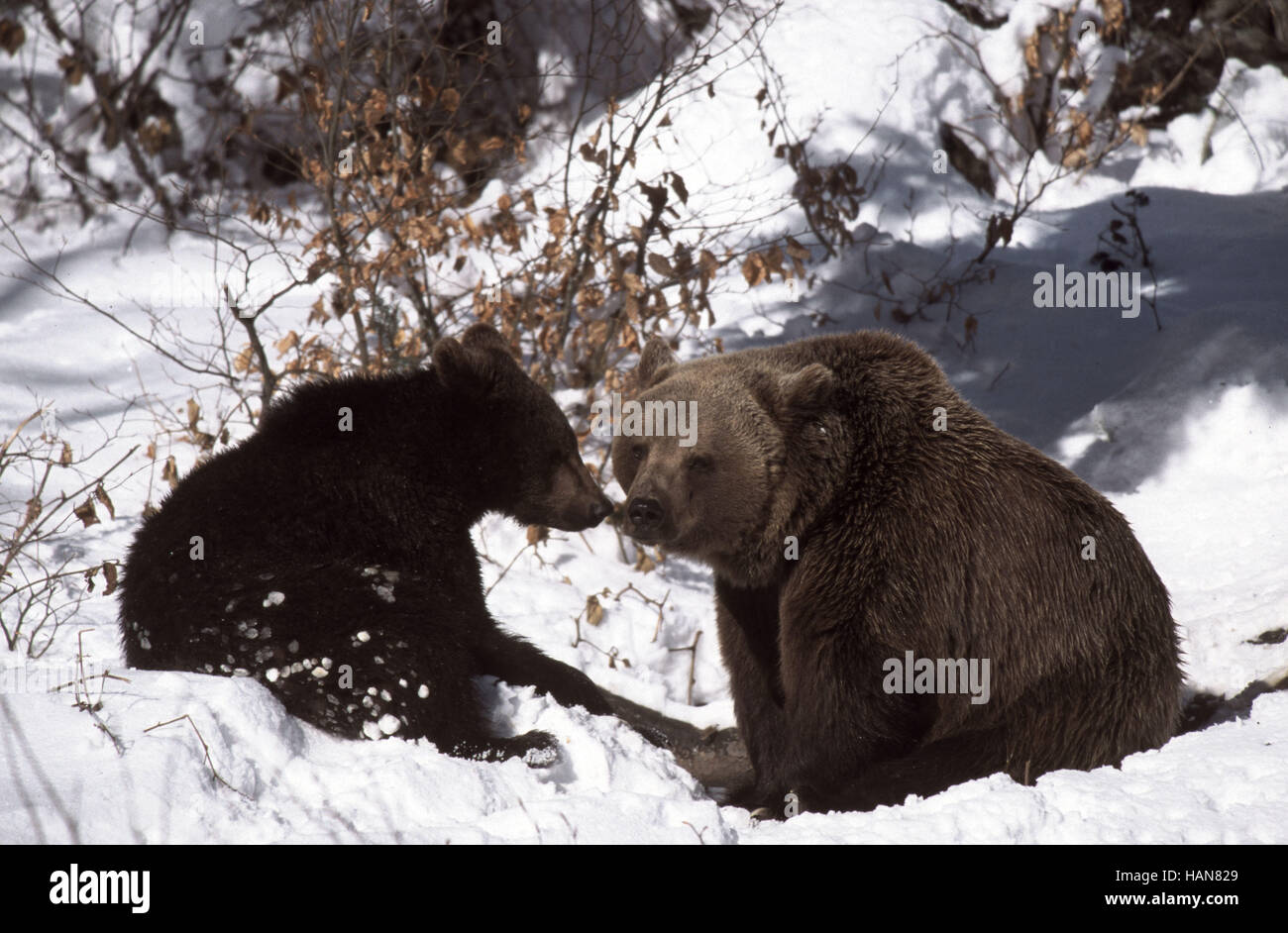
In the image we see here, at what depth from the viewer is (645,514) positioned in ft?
14.7

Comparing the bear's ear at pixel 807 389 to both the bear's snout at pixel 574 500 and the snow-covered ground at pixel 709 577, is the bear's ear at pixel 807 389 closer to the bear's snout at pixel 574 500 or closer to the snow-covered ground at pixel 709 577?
the bear's snout at pixel 574 500

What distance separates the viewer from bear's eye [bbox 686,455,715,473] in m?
4.62

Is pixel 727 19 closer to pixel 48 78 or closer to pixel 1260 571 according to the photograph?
pixel 48 78

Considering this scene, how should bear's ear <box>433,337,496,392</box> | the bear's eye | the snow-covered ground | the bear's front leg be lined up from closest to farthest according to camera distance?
the snow-covered ground, the bear's eye, the bear's front leg, bear's ear <box>433,337,496,392</box>

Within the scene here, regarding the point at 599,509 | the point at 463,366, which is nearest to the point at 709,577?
the point at 599,509

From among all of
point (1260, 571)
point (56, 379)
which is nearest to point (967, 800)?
point (1260, 571)

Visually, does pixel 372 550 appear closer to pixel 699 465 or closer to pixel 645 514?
pixel 645 514

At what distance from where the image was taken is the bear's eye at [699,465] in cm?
462

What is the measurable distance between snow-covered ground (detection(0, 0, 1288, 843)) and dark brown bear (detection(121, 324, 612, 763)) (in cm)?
16

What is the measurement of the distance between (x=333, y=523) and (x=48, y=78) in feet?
28.5

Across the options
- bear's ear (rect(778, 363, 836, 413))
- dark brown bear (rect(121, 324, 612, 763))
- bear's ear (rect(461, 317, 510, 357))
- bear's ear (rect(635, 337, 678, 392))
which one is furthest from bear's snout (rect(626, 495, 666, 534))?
bear's ear (rect(461, 317, 510, 357))

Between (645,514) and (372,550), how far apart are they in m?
1.01

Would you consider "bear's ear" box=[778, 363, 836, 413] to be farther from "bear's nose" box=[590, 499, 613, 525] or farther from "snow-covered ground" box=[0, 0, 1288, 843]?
"snow-covered ground" box=[0, 0, 1288, 843]

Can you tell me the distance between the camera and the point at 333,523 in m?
4.54
